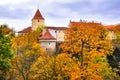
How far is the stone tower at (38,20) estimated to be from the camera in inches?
4763

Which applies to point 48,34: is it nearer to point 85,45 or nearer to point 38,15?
point 38,15

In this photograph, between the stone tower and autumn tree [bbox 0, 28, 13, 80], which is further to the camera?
the stone tower

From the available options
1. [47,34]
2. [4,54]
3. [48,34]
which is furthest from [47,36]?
[4,54]

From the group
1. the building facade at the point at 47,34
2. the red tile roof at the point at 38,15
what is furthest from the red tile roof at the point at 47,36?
the red tile roof at the point at 38,15

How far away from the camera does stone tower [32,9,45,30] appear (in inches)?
4763

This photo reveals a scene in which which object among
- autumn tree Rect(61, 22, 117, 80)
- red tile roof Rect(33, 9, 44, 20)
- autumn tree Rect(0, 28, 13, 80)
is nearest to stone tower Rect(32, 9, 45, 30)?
red tile roof Rect(33, 9, 44, 20)

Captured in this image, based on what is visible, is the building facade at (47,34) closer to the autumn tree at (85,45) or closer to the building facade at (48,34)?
the building facade at (48,34)

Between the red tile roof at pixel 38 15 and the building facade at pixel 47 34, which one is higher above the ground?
the red tile roof at pixel 38 15

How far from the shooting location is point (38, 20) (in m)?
122

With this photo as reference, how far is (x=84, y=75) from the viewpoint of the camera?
3675 cm

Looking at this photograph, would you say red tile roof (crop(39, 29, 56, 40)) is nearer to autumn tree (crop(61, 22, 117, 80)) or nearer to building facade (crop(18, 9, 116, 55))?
building facade (crop(18, 9, 116, 55))

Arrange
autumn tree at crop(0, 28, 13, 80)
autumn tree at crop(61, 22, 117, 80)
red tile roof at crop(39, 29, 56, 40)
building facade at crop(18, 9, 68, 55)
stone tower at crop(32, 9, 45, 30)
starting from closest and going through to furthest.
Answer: autumn tree at crop(61, 22, 117, 80), autumn tree at crop(0, 28, 13, 80), building facade at crop(18, 9, 68, 55), red tile roof at crop(39, 29, 56, 40), stone tower at crop(32, 9, 45, 30)

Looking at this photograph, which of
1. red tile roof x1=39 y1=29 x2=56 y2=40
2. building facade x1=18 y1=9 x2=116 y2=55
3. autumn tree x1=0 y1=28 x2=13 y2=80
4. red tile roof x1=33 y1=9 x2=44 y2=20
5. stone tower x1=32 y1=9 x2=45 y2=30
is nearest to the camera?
autumn tree x1=0 y1=28 x2=13 y2=80

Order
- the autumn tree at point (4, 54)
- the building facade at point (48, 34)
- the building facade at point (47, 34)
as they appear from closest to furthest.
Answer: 1. the autumn tree at point (4, 54)
2. the building facade at point (47, 34)
3. the building facade at point (48, 34)
